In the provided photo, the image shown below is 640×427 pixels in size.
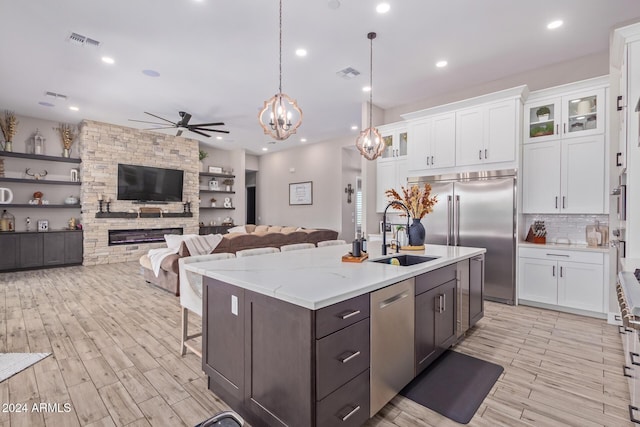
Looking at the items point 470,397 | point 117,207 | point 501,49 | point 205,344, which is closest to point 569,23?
point 501,49

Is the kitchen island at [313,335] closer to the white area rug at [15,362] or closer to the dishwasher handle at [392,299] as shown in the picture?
the dishwasher handle at [392,299]

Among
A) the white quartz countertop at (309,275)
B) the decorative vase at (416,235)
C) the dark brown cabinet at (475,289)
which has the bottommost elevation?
the dark brown cabinet at (475,289)

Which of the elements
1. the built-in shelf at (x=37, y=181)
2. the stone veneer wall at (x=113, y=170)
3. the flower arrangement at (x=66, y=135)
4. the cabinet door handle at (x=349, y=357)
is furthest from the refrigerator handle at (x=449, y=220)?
the flower arrangement at (x=66, y=135)

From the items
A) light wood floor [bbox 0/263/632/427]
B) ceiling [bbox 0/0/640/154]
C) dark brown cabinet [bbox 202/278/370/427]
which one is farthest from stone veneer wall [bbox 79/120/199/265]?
dark brown cabinet [bbox 202/278/370/427]

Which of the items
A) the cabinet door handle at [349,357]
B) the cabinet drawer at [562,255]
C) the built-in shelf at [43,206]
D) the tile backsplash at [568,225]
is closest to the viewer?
the cabinet door handle at [349,357]

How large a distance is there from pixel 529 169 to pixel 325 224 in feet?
18.2

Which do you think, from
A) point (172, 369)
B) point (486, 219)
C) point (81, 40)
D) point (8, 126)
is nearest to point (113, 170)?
point (8, 126)

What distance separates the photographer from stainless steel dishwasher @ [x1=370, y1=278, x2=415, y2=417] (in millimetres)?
1711

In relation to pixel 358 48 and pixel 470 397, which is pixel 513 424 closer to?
pixel 470 397

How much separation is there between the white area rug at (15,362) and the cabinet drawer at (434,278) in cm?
316

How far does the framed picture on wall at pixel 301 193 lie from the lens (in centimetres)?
936

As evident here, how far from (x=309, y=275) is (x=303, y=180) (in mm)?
7921

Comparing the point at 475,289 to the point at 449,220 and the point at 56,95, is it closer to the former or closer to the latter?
the point at 449,220

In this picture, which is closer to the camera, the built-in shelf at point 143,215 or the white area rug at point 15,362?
the white area rug at point 15,362
